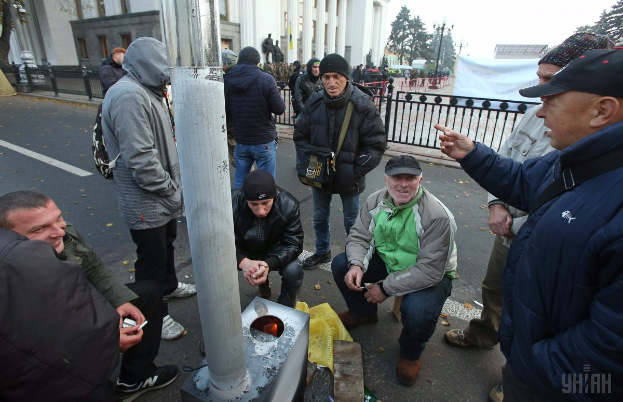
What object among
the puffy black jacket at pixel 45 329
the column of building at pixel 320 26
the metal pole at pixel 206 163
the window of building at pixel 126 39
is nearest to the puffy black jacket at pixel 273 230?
the metal pole at pixel 206 163

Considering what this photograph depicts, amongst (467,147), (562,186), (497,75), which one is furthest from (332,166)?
(497,75)

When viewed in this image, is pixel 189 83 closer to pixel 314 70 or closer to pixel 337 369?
pixel 337 369

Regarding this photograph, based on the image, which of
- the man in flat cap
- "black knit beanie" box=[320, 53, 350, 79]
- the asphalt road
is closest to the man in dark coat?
the asphalt road

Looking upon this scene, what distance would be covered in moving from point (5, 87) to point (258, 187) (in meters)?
19.5

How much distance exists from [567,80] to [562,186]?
39cm

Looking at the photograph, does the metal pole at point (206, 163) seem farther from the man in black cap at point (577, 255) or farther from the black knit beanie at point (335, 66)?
the black knit beanie at point (335, 66)

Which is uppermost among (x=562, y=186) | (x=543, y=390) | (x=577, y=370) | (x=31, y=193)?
(x=562, y=186)

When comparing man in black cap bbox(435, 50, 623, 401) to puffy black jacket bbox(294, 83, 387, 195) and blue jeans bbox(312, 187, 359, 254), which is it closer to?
puffy black jacket bbox(294, 83, 387, 195)

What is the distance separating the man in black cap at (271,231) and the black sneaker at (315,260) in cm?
79

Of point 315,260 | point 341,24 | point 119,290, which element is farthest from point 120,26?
point 119,290

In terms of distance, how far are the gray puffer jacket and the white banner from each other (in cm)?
943

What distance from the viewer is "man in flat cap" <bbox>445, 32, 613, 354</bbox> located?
2.05m

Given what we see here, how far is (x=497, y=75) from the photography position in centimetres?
927

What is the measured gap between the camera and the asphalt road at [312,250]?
2.27 meters
